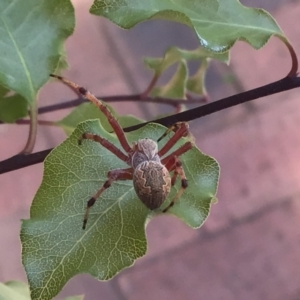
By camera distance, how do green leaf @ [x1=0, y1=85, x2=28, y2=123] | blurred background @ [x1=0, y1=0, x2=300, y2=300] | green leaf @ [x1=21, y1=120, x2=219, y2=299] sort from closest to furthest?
green leaf @ [x1=21, y1=120, x2=219, y2=299] → green leaf @ [x1=0, y1=85, x2=28, y2=123] → blurred background @ [x1=0, y1=0, x2=300, y2=300]

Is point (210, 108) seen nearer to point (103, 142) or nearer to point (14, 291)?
point (103, 142)

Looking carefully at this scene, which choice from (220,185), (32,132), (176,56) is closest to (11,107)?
(32,132)

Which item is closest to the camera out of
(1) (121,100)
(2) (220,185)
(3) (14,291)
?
(3) (14,291)

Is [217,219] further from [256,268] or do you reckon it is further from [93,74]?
[93,74]

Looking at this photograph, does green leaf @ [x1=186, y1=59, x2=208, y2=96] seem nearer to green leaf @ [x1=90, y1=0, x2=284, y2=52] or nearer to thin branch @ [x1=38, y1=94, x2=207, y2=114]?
thin branch @ [x1=38, y1=94, x2=207, y2=114]

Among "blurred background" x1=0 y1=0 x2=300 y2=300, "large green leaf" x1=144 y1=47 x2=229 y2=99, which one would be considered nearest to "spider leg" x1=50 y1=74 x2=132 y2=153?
"large green leaf" x1=144 y1=47 x2=229 y2=99

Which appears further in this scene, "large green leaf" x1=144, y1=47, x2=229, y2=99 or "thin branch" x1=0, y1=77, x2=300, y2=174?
"large green leaf" x1=144, y1=47, x2=229, y2=99
